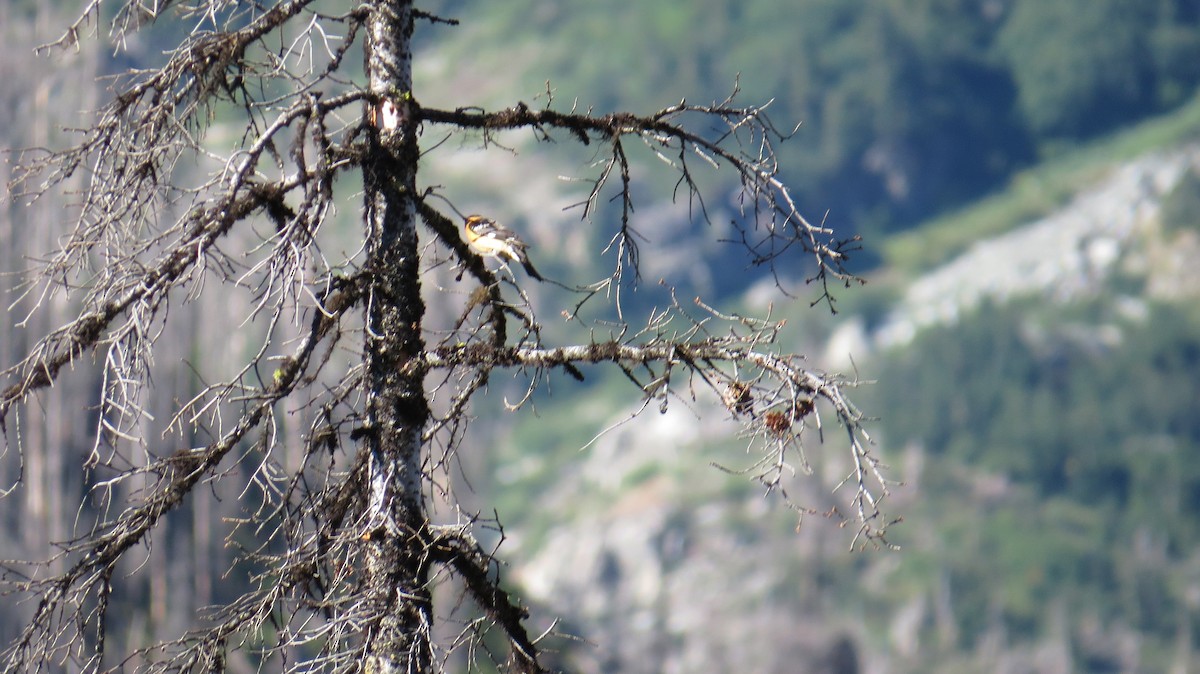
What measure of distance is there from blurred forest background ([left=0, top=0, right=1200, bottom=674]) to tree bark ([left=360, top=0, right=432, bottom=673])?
143ft

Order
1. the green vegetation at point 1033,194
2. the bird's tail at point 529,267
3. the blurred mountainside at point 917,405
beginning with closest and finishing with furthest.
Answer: the bird's tail at point 529,267
the blurred mountainside at point 917,405
the green vegetation at point 1033,194

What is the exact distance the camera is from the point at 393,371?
6.88 m

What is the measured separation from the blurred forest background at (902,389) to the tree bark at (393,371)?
143 feet

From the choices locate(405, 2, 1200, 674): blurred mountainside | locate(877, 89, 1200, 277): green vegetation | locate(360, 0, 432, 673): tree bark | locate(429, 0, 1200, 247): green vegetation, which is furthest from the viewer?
locate(429, 0, 1200, 247): green vegetation

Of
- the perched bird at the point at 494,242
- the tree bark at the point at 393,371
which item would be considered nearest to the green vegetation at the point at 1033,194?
the perched bird at the point at 494,242

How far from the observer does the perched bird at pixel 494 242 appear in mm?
7641

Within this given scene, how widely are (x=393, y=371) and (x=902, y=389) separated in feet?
450

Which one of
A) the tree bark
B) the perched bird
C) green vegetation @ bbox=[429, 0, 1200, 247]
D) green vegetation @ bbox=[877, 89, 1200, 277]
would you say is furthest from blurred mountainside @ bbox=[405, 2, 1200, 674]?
the tree bark

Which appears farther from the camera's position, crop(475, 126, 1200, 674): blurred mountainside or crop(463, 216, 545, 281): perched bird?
crop(475, 126, 1200, 674): blurred mountainside

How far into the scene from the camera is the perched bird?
7.64m

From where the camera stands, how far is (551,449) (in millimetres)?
155250

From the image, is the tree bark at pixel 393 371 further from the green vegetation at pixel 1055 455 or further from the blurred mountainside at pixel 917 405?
the green vegetation at pixel 1055 455

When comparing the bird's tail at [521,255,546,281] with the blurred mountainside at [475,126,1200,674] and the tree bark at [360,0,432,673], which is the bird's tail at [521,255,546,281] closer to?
the tree bark at [360,0,432,673]

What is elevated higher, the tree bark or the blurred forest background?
the blurred forest background
